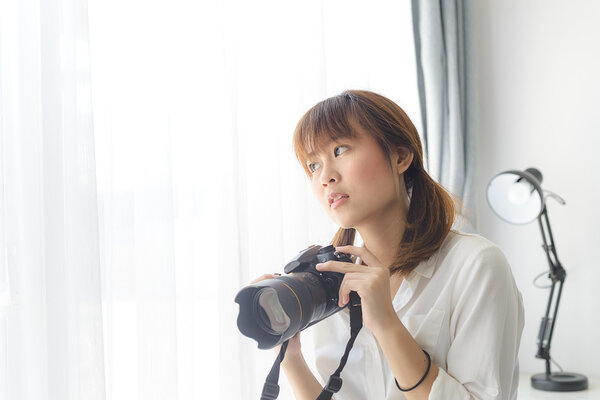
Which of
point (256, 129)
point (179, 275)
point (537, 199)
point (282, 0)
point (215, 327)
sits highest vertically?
point (282, 0)

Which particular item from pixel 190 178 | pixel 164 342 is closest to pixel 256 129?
pixel 190 178

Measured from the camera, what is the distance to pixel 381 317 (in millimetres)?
860

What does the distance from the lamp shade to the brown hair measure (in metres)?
0.81

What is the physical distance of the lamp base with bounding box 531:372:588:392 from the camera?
73.5 inches

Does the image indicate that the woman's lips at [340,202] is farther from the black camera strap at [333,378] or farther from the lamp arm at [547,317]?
the lamp arm at [547,317]

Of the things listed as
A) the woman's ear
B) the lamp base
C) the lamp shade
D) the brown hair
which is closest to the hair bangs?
the brown hair

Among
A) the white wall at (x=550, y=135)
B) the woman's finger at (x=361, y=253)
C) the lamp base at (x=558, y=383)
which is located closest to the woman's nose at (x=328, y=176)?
the woman's finger at (x=361, y=253)

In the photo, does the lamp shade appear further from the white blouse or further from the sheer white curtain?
the white blouse

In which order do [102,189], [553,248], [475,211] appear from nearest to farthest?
1. [102,189]
2. [553,248]
3. [475,211]

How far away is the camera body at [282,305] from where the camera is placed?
0.80 meters

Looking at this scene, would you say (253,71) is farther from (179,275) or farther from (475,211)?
(475,211)

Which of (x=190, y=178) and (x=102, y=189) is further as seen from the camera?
(x=190, y=178)

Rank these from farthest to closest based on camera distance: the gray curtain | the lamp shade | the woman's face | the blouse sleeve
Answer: the gray curtain < the lamp shade < the woman's face < the blouse sleeve

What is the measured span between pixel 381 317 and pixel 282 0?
816 millimetres
